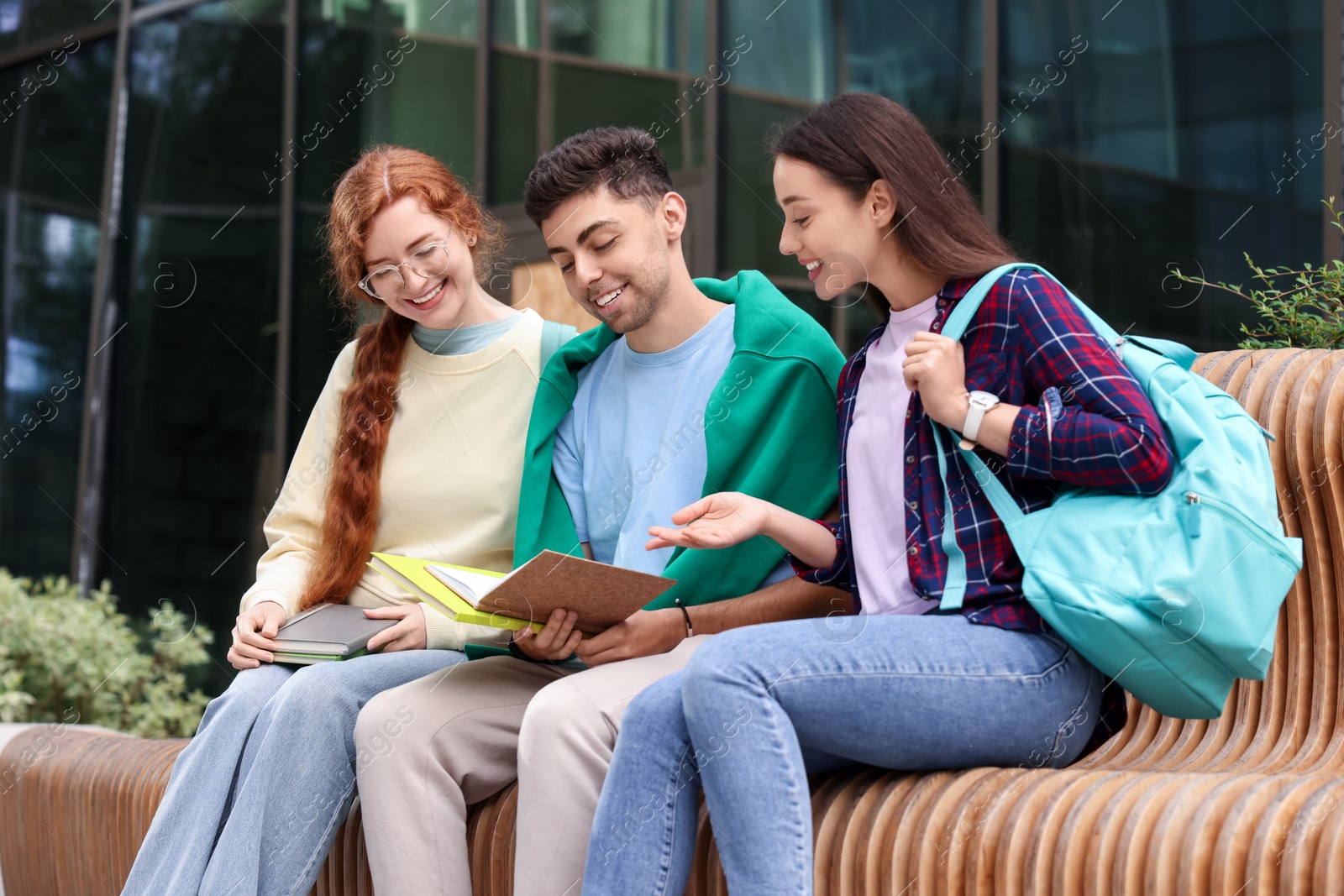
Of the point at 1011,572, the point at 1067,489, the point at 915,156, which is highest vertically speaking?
the point at 915,156

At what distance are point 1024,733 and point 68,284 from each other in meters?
7.51

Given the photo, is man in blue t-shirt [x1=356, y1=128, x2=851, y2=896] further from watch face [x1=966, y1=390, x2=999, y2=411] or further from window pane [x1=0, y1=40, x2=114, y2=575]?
window pane [x1=0, y1=40, x2=114, y2=575]

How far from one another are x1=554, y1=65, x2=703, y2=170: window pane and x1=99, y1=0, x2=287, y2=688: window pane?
2.15 meters

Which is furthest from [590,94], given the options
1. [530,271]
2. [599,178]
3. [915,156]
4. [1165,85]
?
[915,156]

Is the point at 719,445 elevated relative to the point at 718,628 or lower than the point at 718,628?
elevated

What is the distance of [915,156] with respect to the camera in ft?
6.64

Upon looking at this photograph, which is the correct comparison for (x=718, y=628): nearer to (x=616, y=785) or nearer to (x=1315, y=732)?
(x=616, y=785)

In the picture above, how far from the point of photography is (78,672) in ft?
16.1

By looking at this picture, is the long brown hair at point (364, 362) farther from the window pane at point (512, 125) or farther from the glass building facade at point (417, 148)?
the window pane at point (512, 125)

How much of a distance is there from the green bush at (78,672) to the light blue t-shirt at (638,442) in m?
2.93

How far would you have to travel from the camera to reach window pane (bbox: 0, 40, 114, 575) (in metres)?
7.76

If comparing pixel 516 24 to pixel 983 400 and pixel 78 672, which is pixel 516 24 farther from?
pixel 983 400

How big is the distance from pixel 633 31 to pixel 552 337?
3.28 metres

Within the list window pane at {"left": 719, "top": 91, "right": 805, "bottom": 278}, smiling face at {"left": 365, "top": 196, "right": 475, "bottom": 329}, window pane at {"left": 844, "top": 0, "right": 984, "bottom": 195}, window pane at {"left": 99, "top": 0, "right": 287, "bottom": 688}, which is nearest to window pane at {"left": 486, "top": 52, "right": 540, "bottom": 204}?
window pane at {"left": 719, "top": 91, "right": 805, "bottom": 278}
